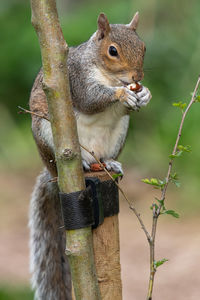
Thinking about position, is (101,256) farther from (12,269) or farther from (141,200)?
(141,200)

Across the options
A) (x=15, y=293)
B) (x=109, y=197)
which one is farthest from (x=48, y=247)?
(x=15, y=293)

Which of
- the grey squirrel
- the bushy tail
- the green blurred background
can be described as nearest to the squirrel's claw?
the grey squirrel

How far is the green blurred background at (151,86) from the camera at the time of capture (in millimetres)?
3301

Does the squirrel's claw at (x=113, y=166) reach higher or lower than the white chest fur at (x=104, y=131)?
lower

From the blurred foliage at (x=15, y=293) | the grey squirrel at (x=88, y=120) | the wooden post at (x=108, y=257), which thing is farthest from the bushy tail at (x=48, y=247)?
the blurred foliage at (x=15, y=293)

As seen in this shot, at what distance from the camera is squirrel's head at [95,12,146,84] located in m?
1.52

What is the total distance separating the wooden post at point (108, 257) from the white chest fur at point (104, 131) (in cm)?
38

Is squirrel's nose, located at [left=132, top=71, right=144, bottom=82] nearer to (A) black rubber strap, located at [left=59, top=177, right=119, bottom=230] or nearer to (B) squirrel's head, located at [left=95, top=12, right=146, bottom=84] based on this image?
(B) squirrel's head, located at [left=95, top=12, right=146, bottom=84]

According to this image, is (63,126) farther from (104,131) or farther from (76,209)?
(104,131)

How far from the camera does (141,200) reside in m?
3.23

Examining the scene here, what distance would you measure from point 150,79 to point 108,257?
2517 millimetres

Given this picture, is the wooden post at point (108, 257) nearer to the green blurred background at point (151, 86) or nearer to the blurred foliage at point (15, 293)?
the blurred foliage at point (15, 293)

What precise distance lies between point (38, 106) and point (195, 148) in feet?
5.49

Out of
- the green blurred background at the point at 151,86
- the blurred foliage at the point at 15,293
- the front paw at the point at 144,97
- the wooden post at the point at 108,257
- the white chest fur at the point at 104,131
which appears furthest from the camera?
the green blurred background at the point at 151,86
